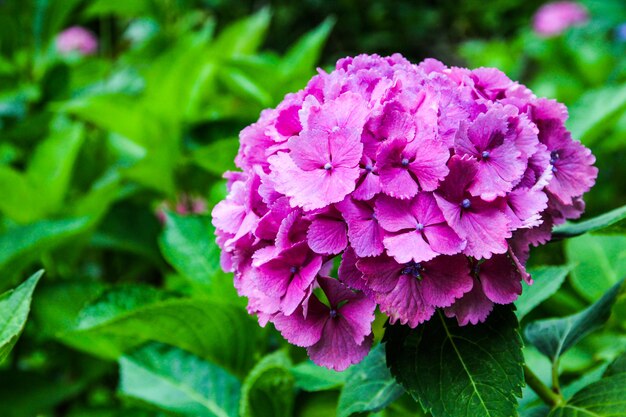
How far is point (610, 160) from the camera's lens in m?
2.06

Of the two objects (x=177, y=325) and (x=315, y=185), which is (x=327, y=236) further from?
(x=177, y=325)

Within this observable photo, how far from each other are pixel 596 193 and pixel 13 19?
172 centimetres

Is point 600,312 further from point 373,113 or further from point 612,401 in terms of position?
point 373,113

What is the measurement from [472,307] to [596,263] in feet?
2.58

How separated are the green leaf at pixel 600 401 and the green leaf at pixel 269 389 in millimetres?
358

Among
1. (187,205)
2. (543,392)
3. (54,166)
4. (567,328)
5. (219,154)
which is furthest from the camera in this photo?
(187,205)

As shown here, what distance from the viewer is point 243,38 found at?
6.84ft

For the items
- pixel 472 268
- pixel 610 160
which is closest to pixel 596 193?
pixel 610 160

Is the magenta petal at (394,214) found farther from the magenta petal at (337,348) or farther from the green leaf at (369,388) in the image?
the green leaf at (369,388)

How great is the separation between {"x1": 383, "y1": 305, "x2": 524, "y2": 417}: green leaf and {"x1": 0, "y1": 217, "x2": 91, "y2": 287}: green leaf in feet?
2.55

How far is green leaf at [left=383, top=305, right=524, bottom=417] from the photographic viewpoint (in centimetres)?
69

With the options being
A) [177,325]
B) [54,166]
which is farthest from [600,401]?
[54,166]

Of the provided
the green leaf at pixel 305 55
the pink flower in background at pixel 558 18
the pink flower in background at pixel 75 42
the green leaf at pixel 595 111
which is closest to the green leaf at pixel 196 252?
the green leaf at pixel 305 55

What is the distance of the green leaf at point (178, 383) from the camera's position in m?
1.06
